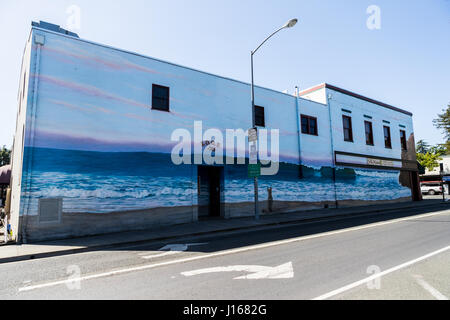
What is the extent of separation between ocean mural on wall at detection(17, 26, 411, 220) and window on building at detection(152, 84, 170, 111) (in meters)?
0.31

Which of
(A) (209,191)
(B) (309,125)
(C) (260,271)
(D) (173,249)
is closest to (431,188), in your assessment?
(B) (309,125)

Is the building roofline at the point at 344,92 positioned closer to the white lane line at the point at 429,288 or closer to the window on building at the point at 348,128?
the window on building at the point at 348,128

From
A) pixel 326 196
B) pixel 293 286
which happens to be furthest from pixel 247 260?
pixel 326 196

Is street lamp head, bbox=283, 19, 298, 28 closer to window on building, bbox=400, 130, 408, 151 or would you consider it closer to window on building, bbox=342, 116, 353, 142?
window on building, bbox=342, 116, 353, 142

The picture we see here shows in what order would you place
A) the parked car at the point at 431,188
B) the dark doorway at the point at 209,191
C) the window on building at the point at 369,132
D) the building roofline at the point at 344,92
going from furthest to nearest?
the parked car at the point at 431,188 < the window on building at the point at 369,132 < the building roofline at the point at 344,92 < the dark doorway at the point at 209,191

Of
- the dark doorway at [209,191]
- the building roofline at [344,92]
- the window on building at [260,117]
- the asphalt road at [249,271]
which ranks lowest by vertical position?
the asphalt road at [249,271]

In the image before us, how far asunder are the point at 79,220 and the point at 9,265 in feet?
12.8

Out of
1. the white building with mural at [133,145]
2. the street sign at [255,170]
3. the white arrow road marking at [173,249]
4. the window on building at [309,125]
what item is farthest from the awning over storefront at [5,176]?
the window on building at [309,125]

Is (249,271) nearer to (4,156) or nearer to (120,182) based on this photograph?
(120,182)

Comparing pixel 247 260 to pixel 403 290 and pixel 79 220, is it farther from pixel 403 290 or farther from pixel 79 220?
pixel 79 220

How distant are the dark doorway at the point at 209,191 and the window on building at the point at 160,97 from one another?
4127 mm

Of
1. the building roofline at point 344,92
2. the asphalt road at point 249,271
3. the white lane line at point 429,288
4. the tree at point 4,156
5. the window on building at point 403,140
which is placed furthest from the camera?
the tree at point 4,156

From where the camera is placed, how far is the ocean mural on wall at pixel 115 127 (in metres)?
10.3
